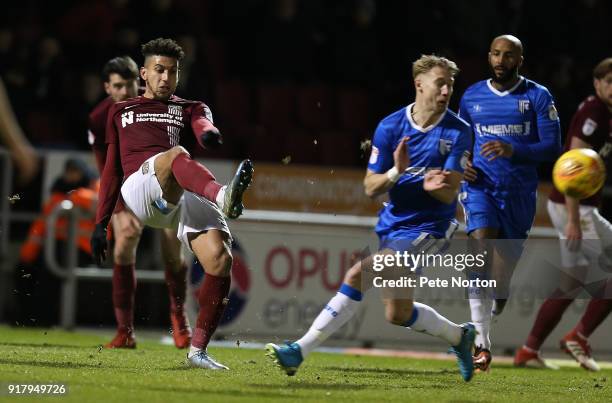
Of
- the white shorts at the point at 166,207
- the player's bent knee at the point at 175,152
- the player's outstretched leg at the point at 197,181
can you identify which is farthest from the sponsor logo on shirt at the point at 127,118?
the player's bent knee at the point at 175,152

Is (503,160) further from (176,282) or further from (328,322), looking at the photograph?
(176,282)

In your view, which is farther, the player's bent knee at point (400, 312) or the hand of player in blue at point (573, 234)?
the hand of player in blue at point (573, 234)

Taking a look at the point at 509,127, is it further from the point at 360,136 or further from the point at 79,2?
the point at 79,2

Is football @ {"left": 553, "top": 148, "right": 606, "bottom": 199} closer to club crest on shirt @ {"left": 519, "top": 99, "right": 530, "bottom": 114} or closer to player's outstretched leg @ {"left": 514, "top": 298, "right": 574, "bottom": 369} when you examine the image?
club crest on shirt @ {"left": 519, "top": 99, "right": 530, "bottom": 114}

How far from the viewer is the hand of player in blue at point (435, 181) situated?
24.7 feet

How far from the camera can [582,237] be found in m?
10.7

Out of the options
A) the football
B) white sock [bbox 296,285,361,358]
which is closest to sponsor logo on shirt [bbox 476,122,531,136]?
the football

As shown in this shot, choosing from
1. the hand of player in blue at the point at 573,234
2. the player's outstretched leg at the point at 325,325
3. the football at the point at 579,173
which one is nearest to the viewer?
the player's outstretched leg at the point at 325,325

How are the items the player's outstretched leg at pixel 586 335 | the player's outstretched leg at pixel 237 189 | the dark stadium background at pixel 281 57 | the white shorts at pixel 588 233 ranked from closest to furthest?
the player's outstretched leg at pixel 237 189, the player's outstretched leg at pixel 586 335, the white shorts at pixel 588 233, the dark stadium background at pixel 281 57

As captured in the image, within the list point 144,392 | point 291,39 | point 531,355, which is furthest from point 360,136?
point 144,392

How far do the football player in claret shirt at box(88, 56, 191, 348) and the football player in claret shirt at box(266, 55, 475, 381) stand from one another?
2.41 m

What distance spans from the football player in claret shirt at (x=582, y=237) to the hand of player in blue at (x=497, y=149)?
105 centimetres

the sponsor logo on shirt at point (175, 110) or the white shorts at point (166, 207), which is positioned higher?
the sponsor logo on shirt at point (175, 110)

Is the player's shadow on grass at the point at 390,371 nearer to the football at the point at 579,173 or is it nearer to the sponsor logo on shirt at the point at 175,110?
the football at the point at 579,173
